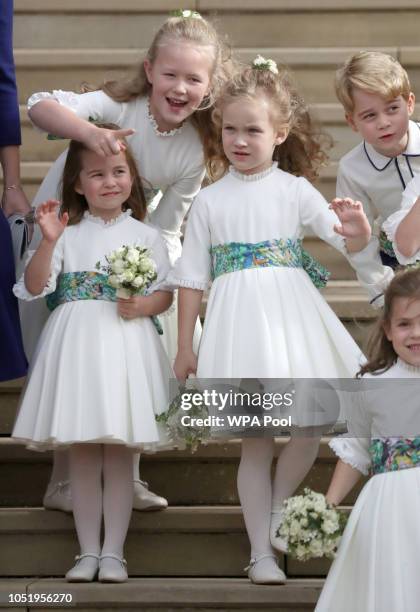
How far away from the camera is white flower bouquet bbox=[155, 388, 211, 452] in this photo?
12.8 feet

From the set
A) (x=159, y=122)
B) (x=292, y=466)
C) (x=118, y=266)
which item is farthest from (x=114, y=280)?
(x=292, y=466)

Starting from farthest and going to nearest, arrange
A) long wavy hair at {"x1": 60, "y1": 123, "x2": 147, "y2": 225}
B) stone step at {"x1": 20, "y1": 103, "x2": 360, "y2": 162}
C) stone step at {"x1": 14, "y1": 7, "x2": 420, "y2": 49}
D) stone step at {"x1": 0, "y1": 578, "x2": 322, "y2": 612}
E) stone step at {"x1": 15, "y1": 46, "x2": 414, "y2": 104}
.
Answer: stone step at {"x1": 14, "y1": 7, "x2": 420, "y2": 49}, stone step at {"x1": 15, "y1": 46, "x2": 414, "y2": 104}, stone step at {"x1": 20, "y1": 103, "x2": 360, "y2": 162}, long wavy hair at {"x1": 60, "y1": 123, "x2": 147, "y2": 225}, stone step at {"x1": 0, "y1": 578, "x2": 322, "y2": 612}

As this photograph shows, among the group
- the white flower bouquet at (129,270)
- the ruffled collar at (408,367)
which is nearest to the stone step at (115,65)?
the white flower bouquet at (129,270)

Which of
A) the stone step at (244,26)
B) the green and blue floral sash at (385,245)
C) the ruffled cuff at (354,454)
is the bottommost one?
the ruffled cuff at (354,454)

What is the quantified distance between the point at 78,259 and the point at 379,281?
0.98 m

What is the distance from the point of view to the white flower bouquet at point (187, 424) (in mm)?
3914

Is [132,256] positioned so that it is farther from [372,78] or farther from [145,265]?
[372,78]

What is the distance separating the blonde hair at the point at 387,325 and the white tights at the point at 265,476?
438mm

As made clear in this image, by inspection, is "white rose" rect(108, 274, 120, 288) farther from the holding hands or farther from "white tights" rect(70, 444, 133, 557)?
the holding hands

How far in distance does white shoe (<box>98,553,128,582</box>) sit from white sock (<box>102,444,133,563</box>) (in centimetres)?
1

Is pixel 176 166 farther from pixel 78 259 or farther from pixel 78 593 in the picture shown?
pixel 78 593

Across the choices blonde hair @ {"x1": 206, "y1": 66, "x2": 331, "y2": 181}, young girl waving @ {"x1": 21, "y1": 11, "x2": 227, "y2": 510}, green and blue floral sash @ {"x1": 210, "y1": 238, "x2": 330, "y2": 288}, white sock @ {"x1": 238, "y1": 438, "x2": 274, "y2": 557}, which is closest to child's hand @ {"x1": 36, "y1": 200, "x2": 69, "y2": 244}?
young girl waving @ {"x1": 21, "y1": 11, "x2": 227, "y2": 510}

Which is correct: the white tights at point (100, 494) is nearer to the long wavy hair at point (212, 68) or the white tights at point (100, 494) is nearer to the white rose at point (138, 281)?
the white rose at point (138, 281)

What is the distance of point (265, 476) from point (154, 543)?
50 centimetres
